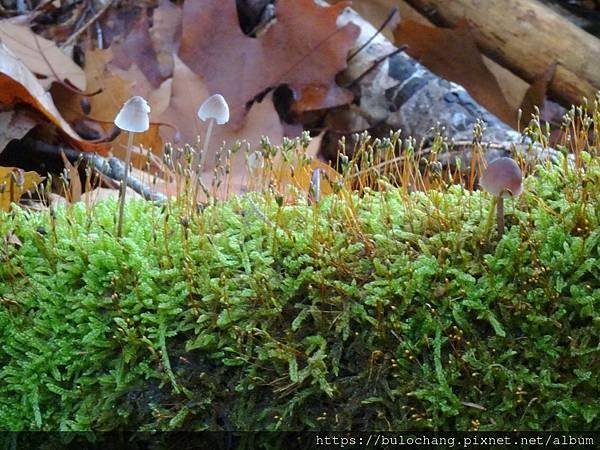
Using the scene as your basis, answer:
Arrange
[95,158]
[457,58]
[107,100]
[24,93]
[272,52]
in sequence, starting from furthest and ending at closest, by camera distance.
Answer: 1. [457,58]
2. [272,52]
3. [107,100]
4. [95,158]
5. [24,93]

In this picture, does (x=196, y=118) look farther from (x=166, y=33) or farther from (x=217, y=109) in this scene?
(x=217, y=109)

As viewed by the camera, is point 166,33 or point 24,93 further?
point 166,33

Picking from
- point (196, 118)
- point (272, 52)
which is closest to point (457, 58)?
point (272, 52)

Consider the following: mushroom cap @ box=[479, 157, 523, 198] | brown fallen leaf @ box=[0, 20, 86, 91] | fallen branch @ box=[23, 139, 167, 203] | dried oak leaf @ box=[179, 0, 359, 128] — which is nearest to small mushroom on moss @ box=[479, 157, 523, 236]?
mushroom cap @ box=[479, 157, 523, 198]

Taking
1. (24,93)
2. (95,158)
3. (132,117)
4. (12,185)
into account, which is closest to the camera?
(132,117)

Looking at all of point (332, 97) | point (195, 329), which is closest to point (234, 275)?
point (195, 329)

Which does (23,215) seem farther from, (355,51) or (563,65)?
(563,65)

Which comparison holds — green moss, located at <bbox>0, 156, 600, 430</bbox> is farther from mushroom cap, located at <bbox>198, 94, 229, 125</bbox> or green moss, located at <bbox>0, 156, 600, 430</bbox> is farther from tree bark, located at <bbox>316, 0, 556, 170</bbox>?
tree bark, located at <bbox>316, 0, 556, 170</bbox>

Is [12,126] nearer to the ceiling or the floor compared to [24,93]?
nearer to the floor
